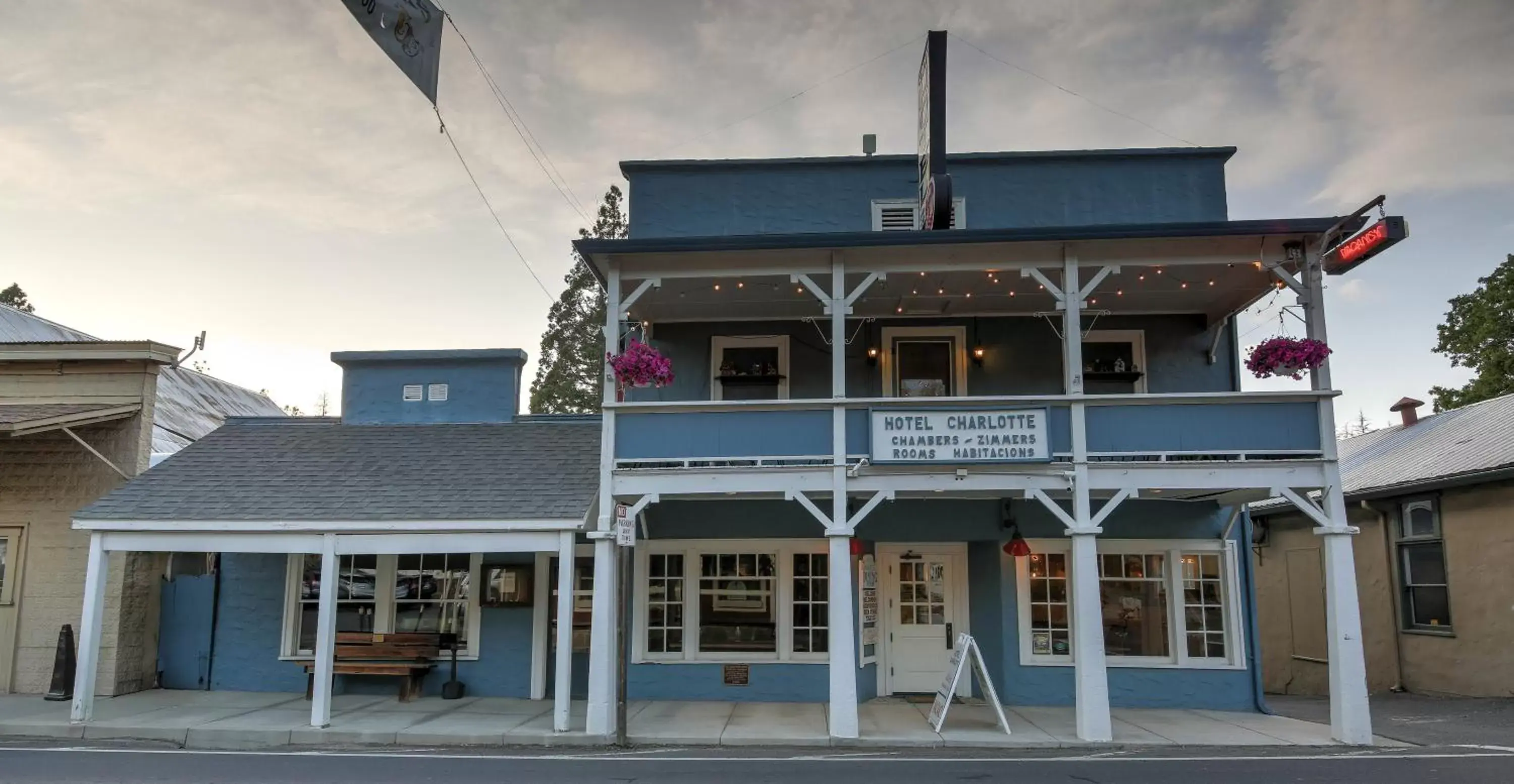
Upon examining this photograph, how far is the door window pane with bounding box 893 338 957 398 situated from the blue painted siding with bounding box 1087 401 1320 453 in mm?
2960

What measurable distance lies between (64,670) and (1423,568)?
69.5ft

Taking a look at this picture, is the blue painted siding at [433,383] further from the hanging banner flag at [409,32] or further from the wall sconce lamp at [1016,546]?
the wall sconce lamp at [1016,546]

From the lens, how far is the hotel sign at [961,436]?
10789mm

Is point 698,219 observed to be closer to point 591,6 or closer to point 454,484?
point 591,6

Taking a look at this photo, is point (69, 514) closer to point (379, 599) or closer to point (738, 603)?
point (379, 599)

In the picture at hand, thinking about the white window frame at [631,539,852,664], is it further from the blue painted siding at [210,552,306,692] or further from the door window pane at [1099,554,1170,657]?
the blue painted siding at [210,552,306,692]

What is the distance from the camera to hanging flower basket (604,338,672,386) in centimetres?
1099

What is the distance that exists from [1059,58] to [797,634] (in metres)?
10.1

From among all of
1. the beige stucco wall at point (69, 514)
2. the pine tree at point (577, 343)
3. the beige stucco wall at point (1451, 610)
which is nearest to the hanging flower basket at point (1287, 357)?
the beige stucco wall at point (1451, 610)

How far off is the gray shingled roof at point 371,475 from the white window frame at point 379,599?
1.57 metres

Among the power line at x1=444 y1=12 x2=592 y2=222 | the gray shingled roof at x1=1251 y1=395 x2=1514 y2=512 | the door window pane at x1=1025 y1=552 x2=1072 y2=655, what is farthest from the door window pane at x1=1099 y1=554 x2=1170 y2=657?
the power line at x1=444 y1=12 x2=592 y2=222

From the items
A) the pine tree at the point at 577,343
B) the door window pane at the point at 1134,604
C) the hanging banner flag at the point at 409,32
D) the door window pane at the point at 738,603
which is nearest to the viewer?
the hanging banner flag at the point at 409,32

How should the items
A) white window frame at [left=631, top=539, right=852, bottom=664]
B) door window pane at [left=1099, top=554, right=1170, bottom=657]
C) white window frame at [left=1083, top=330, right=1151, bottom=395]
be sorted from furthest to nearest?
white window frame at [left=1083, top=330, right=1151, bottom=395] < white window frame at [left=631, top=539, right=852, bottom=664] < door window pane at [left=1099, top=554, right=1170, bottom=657]

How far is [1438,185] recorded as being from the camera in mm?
17359
